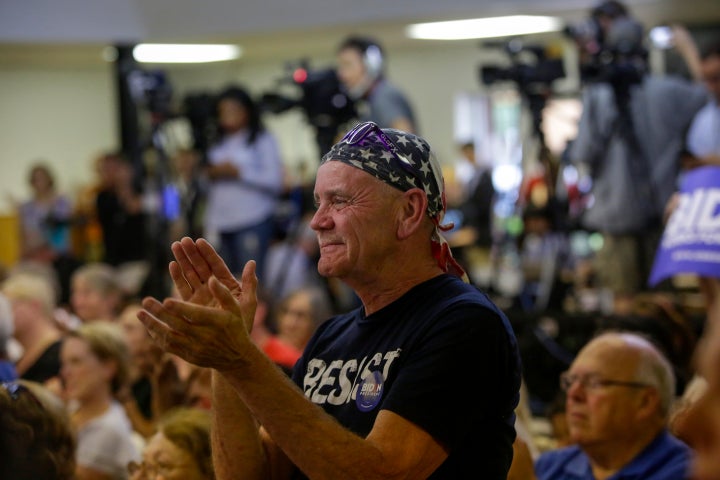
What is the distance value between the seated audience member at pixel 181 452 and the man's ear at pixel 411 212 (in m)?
0.94

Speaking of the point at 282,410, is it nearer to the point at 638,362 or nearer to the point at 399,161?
the point at 399,161

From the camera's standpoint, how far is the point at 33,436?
219 cm

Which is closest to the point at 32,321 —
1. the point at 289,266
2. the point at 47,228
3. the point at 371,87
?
the point at 371,87

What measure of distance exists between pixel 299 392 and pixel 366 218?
32cm

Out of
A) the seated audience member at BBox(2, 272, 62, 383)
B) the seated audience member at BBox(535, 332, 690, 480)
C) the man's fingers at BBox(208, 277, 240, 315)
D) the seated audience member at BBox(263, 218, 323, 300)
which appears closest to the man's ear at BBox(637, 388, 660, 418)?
the seated audience member at BBox(535, 332, 690, 480)

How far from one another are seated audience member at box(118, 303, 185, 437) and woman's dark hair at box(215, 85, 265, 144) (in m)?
1.71

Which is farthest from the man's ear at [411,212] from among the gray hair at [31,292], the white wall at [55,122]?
the white wall at [55,122]

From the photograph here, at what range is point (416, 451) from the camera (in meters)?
1.56

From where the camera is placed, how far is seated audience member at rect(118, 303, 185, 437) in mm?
3354

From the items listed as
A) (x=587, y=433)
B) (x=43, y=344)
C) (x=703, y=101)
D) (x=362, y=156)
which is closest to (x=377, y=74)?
(x=703, y=101)

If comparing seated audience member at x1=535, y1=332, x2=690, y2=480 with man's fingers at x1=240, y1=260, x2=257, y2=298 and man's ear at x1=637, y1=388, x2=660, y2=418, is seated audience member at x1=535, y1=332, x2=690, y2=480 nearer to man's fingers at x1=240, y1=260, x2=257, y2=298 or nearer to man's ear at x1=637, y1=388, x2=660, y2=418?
man's ear at x1=637, y1=388, x2=660, y2=418

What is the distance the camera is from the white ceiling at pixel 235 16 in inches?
331

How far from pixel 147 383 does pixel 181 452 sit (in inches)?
68.5

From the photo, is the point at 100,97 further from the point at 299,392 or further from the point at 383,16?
the point at 299,392
